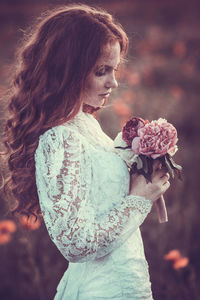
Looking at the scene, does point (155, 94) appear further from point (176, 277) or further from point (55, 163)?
point (55, 163)

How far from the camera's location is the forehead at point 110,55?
174cm

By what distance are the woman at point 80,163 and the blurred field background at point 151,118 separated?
41cm

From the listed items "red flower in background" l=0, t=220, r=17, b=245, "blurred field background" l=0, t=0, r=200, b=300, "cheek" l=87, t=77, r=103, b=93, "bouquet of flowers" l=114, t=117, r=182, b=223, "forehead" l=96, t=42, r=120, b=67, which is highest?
"forehead" l=96, t=42, r=120, b=67

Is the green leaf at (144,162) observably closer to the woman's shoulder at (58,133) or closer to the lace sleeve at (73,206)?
the lace sleeve at (73,206)

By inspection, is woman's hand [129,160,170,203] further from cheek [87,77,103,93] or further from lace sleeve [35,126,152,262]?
cheek [87,77,103,93]

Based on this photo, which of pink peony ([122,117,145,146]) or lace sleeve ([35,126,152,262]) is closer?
lace sleeve ([35,126,152,262])

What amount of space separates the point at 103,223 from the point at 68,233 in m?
0.15

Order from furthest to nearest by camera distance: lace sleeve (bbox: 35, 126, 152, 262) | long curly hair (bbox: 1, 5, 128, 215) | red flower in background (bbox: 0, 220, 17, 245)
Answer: red flower in background (bbox: 0, 220, 17, 245)
long curly hair (bbox: 1, 5, 128, 215)
lace sleeve (bbox: 35, 126, 152, 262)

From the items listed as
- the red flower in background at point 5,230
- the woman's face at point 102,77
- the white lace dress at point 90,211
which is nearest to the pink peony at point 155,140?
the white lace dress at point 90,211

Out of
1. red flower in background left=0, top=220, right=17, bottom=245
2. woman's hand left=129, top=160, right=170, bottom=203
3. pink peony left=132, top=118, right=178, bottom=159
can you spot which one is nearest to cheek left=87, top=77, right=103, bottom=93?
pink peony left=132, top=118, right=178, bottom=159

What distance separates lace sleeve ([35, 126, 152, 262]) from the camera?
1586 mm

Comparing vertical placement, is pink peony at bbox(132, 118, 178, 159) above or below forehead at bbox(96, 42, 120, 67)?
below

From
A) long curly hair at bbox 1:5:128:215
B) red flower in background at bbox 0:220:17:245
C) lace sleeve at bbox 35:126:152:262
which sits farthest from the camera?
red flower in background at bbox 0:220:17:245

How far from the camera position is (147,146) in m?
1.70
